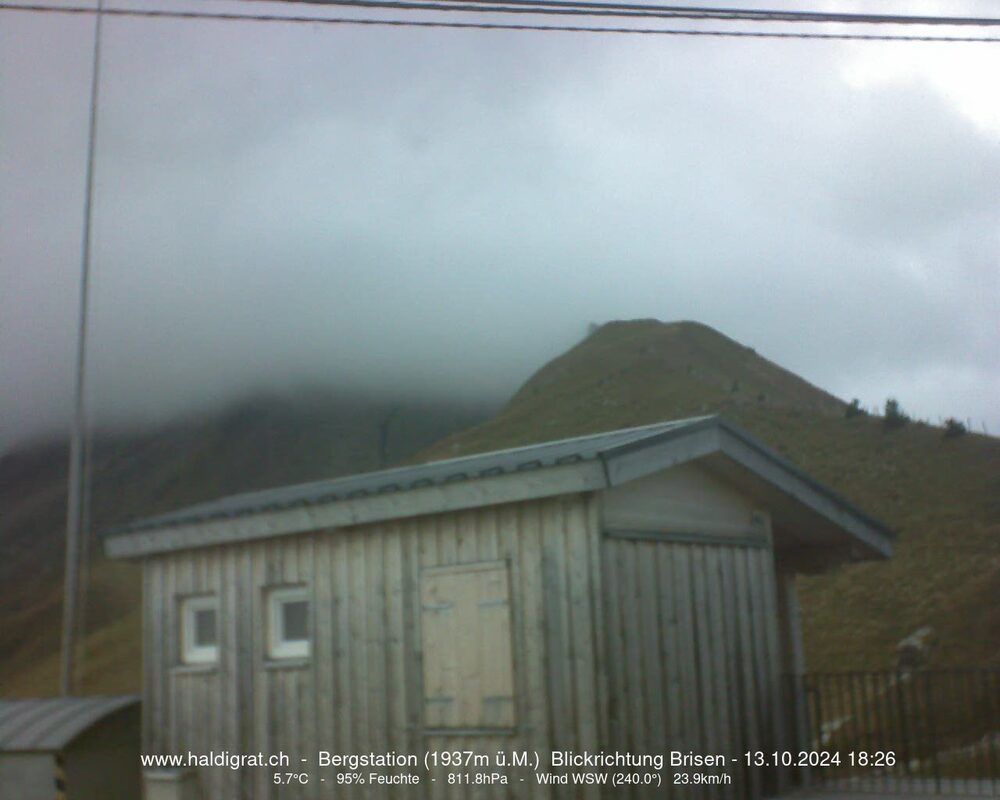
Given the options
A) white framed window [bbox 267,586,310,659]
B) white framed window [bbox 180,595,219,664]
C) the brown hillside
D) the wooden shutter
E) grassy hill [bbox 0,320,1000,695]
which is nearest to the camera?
the wooden shutter

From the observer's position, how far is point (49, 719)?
1143 centimetres

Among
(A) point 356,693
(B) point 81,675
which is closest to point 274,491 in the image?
(A) point 356,693

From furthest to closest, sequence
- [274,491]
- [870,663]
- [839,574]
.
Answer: [839,574], [870,663], [274,491]

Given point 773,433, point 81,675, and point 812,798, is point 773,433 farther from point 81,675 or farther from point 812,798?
point 812,798

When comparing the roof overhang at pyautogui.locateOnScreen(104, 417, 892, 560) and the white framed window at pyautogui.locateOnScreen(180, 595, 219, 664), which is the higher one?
the roof overhang at pyautogui.locateOnScreen(104, 417, 892, 560)

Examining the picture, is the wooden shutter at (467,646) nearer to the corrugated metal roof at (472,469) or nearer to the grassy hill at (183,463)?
the corrugated metal roof at (472,469)

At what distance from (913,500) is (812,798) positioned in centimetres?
3048

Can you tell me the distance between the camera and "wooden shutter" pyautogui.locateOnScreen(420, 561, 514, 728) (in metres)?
9.06

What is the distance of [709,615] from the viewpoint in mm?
10133

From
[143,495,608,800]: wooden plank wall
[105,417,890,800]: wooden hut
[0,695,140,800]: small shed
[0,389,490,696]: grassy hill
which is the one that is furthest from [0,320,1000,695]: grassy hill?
[0,695,140,800]: small shed

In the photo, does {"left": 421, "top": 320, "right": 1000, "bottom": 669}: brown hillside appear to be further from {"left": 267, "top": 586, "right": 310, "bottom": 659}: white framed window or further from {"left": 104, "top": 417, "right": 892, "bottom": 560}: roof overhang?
{"left": 267, "top": 586, "right": 310, "bottom": 659}: white framed window

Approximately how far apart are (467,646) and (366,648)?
1195 millimetres

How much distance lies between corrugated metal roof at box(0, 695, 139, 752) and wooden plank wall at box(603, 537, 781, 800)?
5.69 metres

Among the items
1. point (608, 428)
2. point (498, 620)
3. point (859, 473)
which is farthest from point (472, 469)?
point (608, 428)
